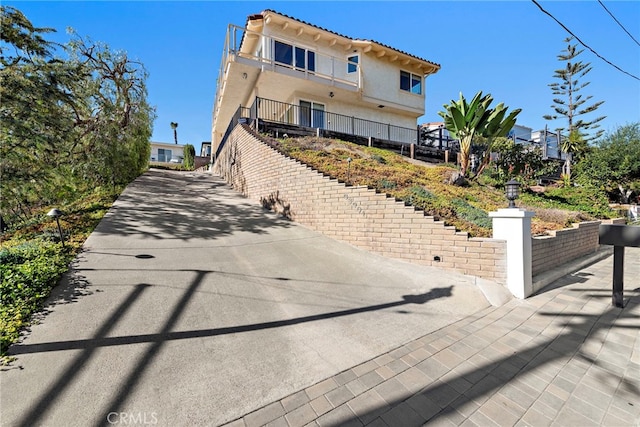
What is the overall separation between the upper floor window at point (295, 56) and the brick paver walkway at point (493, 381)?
14.2 metres

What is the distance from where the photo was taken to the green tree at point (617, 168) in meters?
13.9

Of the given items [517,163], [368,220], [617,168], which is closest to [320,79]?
[517,163]

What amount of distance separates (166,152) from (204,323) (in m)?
44.2

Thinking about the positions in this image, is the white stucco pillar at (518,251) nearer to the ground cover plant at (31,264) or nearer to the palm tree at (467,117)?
the palm tree at (467,117)

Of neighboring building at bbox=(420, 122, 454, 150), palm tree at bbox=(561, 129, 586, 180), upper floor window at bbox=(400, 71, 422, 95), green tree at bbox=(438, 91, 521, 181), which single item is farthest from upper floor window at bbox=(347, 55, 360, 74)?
palm tree at bbox=(561, 129, 586, 180)

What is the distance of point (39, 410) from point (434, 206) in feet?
21.6

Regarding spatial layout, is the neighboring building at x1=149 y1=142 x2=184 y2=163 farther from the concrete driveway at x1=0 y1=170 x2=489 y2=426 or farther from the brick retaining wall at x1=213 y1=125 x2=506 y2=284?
the concrete driveway at x1=0 y1=170 x2=489 y2=426

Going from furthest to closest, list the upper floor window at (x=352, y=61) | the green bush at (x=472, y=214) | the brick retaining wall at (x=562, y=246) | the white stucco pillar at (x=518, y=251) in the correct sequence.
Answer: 1. the upper floor window at (x=352, y=61)
2. the green bush at (x=472, y=214)
3. the brick retaining wall at (x=562, y=246)
4. the white stucco pillar at (x=518, y=251)

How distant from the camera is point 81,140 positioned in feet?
31.3

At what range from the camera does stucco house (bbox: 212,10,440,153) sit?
12.9 m

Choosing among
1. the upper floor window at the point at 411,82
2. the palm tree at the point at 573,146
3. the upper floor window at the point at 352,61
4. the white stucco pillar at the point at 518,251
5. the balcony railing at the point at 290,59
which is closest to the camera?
the white stucco pillar at the point at 518,251

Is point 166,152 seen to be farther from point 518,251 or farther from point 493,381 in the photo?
point 493,381

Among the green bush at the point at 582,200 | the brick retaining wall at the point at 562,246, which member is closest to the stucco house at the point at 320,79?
the green bush at the point at 582,200

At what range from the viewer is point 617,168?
14.2 meters
